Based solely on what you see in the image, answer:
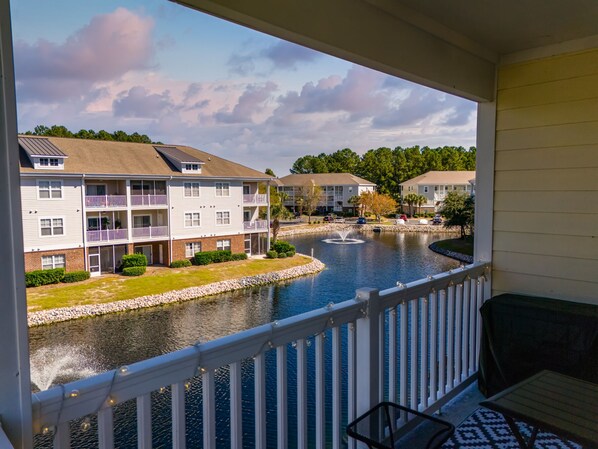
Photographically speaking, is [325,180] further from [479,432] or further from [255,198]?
[479,432]

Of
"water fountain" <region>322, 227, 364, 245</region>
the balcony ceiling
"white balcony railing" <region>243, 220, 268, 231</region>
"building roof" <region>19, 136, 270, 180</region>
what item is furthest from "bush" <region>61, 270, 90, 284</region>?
"water fountain" <region>322, 227, 364, 245</region>

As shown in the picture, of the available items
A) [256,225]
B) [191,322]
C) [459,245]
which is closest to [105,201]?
[191,322]

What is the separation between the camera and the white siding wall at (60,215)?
1009 cm

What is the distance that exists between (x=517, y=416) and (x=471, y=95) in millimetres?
1724

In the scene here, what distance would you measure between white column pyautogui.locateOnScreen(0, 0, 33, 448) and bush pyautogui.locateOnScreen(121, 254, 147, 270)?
16.5 meters

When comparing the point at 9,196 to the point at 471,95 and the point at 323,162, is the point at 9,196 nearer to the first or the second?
the point at 471,95

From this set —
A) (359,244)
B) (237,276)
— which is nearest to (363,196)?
(359,244)

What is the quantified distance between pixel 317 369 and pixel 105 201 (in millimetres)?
14463

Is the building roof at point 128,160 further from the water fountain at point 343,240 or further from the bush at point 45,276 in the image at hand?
the water fountain at point 343,240

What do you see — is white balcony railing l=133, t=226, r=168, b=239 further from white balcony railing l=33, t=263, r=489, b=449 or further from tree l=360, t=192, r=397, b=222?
tree l=360, t=192, r=397, b=222

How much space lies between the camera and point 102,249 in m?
16.3

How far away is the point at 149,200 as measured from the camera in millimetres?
16562

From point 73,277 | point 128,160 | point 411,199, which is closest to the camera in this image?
point 73,277

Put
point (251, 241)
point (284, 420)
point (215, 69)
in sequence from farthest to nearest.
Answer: point (251, 241), point (215, 69), point (284, 420)
